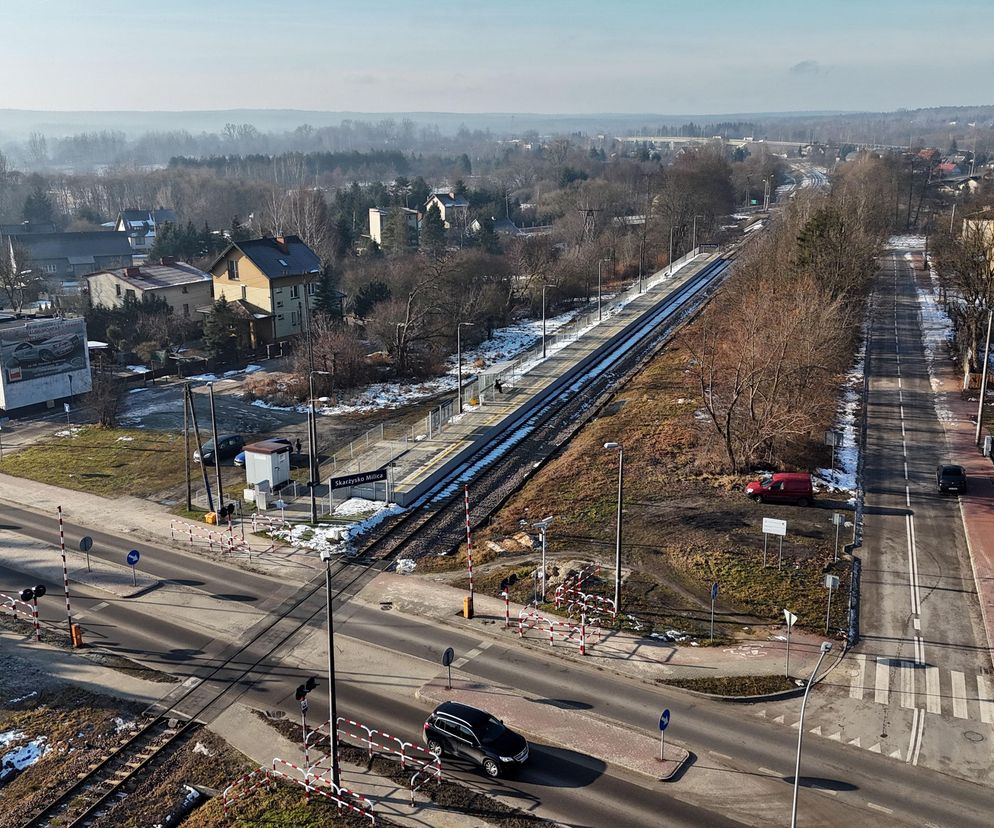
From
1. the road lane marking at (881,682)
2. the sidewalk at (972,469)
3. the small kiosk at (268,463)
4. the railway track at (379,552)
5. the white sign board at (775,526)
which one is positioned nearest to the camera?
the railway track at (379,552)

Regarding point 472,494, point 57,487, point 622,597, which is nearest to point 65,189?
point 57,487

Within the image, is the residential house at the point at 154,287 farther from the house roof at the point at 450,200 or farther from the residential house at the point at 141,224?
the house roof at the point at 450,200

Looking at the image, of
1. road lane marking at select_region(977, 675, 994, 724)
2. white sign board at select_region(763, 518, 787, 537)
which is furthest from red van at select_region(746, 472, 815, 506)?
road lane marking at select_region(977, 675, 994, 724)

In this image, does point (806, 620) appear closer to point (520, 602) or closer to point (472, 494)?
point (520, 602)

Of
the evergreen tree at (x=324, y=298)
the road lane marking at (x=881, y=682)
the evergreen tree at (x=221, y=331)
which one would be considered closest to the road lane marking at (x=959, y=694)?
the road lane marking at (x=881, y=682)

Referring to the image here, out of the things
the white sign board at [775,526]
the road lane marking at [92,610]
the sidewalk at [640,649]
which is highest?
the white sign board at [775,526]
